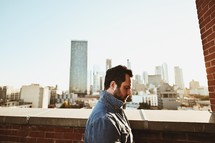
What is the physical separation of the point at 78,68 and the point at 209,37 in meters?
139

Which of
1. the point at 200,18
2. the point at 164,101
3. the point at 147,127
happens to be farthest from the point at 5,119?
the point at 164,101

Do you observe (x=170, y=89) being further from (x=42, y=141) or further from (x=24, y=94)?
(x=42, y=141)

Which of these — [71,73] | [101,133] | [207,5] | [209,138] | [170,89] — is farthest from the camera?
[71,73]

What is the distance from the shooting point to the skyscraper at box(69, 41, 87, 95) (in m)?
129

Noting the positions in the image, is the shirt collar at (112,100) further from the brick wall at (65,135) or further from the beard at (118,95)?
the brick wall at (65,135)

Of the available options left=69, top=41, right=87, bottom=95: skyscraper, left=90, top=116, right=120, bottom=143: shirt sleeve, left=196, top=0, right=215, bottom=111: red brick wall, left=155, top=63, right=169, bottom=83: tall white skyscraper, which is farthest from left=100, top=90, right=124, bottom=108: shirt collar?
left=69, top=41, right=87, bottom=95: skyscraper

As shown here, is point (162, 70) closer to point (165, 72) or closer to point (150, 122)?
point (165, 72)

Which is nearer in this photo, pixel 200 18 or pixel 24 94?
pixel 200 18

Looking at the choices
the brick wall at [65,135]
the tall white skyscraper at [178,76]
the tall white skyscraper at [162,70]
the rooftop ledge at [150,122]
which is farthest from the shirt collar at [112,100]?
the tall white skyscraper at [162,70]

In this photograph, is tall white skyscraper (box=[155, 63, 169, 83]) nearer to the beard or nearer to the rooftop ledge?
the rooftop ledge

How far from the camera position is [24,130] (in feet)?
7.41

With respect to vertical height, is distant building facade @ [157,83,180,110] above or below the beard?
below

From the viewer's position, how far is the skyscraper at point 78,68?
12912 centimetres

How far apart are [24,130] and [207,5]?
3283 mm
